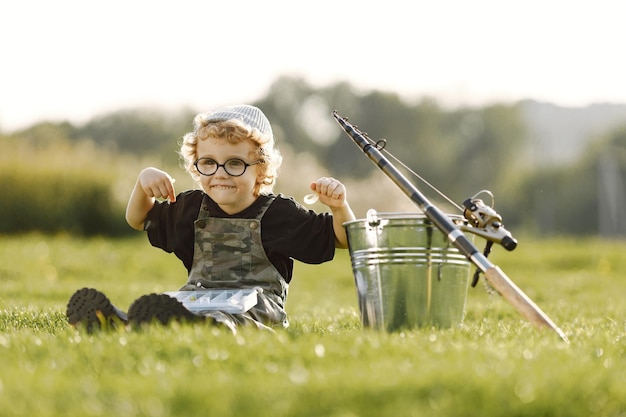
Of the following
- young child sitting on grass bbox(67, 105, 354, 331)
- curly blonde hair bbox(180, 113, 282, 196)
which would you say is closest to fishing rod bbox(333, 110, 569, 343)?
young child sitting on grass bbox(67, 105, 354, 331)

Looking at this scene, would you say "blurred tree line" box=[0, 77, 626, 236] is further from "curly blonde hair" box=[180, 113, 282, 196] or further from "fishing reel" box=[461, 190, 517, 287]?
"fishing reel" box=[461, 190, 517, 287]

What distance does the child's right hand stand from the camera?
15.5ft

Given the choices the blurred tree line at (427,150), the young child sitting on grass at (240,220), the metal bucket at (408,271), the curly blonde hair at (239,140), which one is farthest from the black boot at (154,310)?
the blurred tree line at (427,150)

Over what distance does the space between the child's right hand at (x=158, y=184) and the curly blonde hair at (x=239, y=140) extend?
0.27 metres

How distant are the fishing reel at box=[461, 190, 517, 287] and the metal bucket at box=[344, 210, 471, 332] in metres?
0.08

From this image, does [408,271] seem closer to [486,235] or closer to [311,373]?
[486,235]

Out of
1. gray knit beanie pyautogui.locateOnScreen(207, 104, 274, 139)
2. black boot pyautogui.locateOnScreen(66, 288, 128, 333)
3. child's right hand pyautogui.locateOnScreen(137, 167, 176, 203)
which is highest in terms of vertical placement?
gray knit beanie pyautogui.locateOnScreen(207, 104, 274, 139)

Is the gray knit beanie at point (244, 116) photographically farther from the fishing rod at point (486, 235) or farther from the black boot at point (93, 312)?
the black boot at point (93, 312)

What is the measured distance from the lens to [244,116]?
4.86 m

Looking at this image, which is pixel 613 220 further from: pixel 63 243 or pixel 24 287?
pixel 24 287

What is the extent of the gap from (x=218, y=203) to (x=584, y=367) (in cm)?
232

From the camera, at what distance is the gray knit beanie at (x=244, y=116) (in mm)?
4812

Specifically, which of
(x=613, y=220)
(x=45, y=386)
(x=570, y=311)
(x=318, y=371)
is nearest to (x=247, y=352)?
(x=318, y=371)

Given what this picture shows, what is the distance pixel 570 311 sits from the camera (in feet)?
22.1
